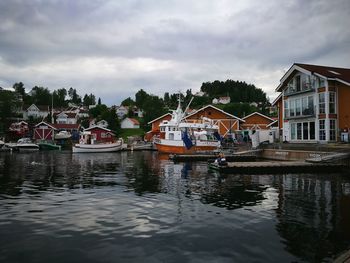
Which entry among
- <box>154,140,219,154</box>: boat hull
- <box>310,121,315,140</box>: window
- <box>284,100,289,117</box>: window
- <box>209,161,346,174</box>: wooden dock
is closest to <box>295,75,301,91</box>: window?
<box>284,100,289,117</box>: window

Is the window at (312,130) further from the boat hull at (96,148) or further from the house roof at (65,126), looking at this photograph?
the house roof at (65,126)

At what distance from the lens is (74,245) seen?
9.27 metres

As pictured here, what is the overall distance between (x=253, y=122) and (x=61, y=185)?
5396 cm

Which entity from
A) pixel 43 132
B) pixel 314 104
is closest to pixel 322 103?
pixel 314 104

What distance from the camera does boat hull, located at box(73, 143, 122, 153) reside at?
58.3m

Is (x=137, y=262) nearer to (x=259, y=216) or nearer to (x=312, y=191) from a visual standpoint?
(x=259, y=216)

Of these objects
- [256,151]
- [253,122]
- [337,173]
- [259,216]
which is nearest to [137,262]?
[259,216]

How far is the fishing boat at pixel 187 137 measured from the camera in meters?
49.4

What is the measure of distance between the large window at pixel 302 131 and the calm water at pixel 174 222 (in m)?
16.9

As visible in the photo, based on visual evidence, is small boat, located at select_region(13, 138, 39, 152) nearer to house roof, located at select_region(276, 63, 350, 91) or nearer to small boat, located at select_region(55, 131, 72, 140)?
small boat, located at select_region(55, 131, 72, 140)

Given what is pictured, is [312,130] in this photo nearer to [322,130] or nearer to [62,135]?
[322,130]

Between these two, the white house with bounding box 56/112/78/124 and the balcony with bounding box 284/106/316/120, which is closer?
the balcony with bounding box 284/106/316/120

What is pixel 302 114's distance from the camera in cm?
3672

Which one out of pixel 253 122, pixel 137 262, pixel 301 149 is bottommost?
pixel 137 262
